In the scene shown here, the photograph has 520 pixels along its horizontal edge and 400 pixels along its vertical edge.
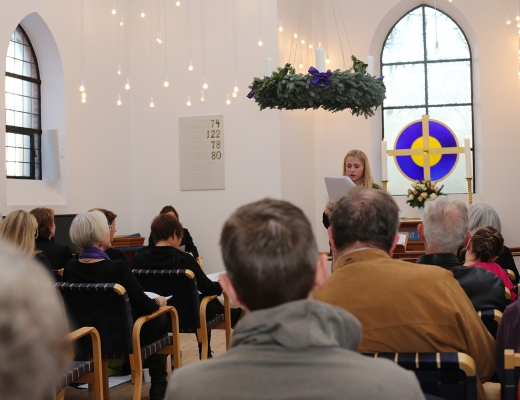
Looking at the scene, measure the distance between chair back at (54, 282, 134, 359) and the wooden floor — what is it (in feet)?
3.14

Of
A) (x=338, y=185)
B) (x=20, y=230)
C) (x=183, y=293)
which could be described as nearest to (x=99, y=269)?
(x=20, y=230)

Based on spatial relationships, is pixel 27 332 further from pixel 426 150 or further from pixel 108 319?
pixel 426 150

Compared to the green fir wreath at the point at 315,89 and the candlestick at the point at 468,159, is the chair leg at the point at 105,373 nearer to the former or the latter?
the green fir wreath at the point at 315,89

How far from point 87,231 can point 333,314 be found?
3.07m

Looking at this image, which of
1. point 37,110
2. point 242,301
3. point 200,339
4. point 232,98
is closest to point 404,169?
point 232,98

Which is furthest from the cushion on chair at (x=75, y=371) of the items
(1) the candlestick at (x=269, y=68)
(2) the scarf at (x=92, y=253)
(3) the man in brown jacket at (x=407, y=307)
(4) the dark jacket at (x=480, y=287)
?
(1) the candlestick at (x=269, y=68)

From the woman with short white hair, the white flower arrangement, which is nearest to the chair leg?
the woman with short white hair

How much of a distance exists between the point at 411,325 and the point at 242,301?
90 centimetres

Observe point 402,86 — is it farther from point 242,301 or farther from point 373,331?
point 242,301

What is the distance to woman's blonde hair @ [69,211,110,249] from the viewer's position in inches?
160

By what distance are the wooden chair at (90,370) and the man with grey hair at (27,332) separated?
2.52 m

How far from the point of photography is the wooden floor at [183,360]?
475 centimetres

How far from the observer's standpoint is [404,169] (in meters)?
10.2

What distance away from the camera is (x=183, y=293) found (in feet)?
15.2
